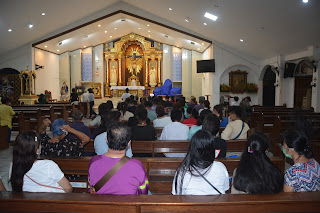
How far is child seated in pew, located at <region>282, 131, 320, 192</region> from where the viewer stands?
6.40 feet

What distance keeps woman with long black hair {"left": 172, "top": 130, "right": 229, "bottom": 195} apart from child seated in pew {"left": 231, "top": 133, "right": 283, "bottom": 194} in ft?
0.41

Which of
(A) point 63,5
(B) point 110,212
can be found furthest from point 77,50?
(B) point 110,212

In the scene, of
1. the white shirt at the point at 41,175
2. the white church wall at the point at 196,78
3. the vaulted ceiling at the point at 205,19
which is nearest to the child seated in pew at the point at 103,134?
the white shirt at the point at 41,175

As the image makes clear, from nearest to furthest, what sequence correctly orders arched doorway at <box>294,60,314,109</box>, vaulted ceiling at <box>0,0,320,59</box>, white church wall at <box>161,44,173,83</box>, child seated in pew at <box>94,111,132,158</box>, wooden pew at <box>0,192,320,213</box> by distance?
wooden pew at <box>0,192,320,213</box> → child seated in pew at <box>94,111,132,158</box> → vaulted ceiling at <box>0,0,320,59</box> → arched doorway at <box>294,60,314,109</box> → white church wall at <box>161,44,173,83</box>

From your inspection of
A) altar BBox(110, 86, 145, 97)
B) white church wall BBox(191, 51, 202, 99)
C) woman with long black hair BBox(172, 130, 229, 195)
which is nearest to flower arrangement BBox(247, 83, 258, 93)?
white church wall BBox(191, 51, 202, 99)

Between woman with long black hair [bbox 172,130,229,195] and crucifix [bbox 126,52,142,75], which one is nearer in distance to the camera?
woman with long black hair [bbox 172,130,229,195]

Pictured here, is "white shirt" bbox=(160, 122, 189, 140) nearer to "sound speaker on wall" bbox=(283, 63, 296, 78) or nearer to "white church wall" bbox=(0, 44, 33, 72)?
"sound speaker on wall" bbox=(283, 63, 296, 78)

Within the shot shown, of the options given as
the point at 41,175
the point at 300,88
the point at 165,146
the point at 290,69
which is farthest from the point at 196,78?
the point at 41,175

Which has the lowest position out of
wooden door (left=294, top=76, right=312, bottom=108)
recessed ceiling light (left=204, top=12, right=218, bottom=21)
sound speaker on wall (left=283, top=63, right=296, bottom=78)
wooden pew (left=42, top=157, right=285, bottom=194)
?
wooden pew (left=42, top=157, right=285, bottom=194)

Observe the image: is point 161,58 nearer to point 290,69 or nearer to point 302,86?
point 290,69

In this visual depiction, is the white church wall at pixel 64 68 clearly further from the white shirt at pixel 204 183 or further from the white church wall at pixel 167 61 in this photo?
the white shirt at pixel 204 183

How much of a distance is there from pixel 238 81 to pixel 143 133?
11.9 meters

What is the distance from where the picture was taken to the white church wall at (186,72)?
19.7m

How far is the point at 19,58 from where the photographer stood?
47.9 feet
